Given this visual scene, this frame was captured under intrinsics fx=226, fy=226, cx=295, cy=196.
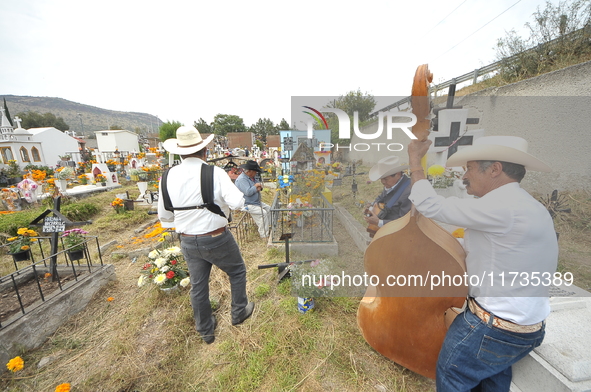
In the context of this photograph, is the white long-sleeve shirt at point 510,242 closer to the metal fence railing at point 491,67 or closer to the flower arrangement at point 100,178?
the metal fence railing at point 491,67

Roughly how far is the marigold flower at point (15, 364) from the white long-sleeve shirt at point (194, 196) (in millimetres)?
1990

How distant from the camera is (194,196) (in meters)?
2.17

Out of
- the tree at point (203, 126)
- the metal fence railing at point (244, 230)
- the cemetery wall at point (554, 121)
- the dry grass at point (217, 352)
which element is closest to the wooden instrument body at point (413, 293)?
the dry grass at point (217, 352)

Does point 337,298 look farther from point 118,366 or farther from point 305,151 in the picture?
point 305,151

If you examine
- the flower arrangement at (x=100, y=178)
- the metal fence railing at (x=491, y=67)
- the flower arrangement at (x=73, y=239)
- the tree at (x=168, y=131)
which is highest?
the tree at (x=168, y=131)

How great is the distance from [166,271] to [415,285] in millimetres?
3150

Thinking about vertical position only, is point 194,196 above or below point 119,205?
above

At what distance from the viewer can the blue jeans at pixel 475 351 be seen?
124 cm

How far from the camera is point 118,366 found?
2240 millimetres

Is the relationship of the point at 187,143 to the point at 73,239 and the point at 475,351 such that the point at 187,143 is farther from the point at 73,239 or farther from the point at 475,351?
the point at 73,239

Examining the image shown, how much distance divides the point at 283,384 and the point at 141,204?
29.2ft

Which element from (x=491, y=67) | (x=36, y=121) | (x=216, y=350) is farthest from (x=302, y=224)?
(x=36, y=121)

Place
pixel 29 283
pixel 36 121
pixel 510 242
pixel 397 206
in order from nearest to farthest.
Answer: pixel 510 242 → pixel 397 206 → pixel 29 283 → pixel 36 121

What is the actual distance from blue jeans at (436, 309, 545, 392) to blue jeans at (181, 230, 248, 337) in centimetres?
191
